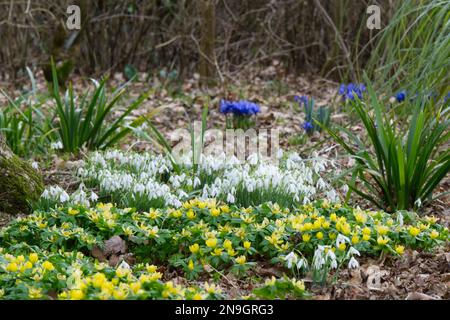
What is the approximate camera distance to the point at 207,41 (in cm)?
880

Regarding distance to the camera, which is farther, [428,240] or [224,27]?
[224,27]

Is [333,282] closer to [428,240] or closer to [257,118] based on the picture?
[428,240]

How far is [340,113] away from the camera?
729 centimetres

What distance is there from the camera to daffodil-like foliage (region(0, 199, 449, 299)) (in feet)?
9.83

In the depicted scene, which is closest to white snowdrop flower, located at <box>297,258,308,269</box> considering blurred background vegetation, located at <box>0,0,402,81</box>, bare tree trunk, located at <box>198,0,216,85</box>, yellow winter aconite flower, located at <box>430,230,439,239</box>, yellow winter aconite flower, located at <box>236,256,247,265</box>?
yellow winter aconite flower, located at <box>236,256,247,265</box>

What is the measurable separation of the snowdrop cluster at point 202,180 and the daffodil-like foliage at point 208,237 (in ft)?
1.53

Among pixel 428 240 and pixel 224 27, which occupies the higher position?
pixel 224 27

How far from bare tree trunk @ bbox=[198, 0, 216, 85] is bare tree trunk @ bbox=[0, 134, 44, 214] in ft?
15.7

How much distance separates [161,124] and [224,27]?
337cm

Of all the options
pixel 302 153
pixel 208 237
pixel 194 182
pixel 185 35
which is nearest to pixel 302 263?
pixel 208 237

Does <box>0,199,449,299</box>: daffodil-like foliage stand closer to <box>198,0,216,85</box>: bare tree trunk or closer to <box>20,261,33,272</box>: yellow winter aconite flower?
<box>20,261,33,272</box>: yellow winter aconite flower

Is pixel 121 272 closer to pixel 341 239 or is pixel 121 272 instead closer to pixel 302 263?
pixel 302 263
